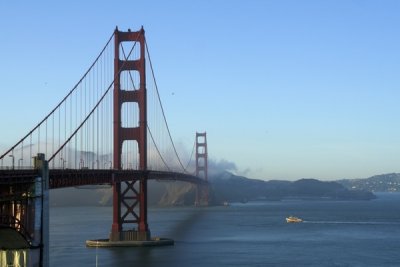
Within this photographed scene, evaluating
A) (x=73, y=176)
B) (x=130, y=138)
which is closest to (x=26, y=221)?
(x=73, y=176)

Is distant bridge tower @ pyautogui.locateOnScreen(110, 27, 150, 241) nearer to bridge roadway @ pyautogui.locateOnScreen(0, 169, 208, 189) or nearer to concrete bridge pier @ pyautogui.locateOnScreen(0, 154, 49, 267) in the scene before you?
bridge roadway @ pyautogui.locateOnScreen(0, 169, 208, 189)

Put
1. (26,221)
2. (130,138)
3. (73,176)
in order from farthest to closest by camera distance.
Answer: (130,138) < (73,176) < (26,221)

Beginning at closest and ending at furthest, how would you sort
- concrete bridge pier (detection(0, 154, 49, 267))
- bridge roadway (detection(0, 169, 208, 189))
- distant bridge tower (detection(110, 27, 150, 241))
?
bridge roadway (detection(0, 169, 208, 189))
concrete bridge pier (detection(0, 154, 49, 267))
distant bridge tower (detection(110, 27, 150, 241))

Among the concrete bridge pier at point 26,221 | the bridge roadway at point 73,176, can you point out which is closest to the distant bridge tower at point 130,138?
the bridge roadway at point 73,176

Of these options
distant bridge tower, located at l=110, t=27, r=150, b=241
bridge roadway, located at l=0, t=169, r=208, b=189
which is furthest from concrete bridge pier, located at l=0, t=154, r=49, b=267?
distant bridge tower, located at l=110, t=27, r=150, b=241

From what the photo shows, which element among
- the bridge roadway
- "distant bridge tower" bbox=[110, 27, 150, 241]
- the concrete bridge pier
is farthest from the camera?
"distant bridge tower" bbox=[110, 27, 150, 241]

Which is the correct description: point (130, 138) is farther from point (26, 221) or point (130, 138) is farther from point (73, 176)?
point (26, 221)

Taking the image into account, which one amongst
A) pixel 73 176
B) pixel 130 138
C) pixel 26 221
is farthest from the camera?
pixel 130 138

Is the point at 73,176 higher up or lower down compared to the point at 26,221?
higher up

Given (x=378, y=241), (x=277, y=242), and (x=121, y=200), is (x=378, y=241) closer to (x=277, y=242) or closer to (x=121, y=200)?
(x=277, y=242)

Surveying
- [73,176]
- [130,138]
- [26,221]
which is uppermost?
[130,138]
